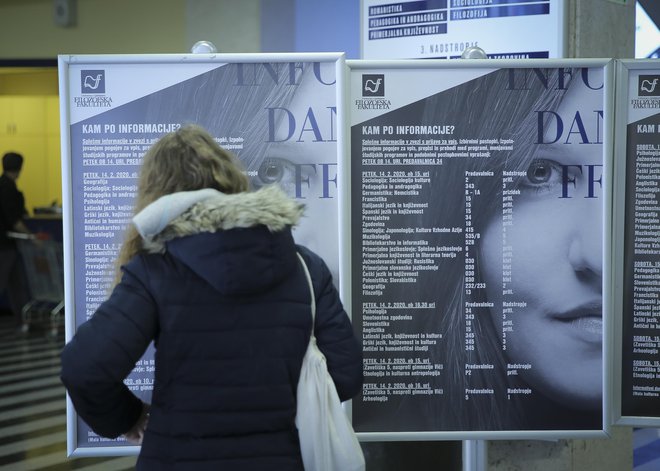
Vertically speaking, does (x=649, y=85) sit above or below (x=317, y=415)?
above

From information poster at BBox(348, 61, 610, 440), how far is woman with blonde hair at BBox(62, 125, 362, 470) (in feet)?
2.76

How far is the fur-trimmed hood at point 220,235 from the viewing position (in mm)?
1801

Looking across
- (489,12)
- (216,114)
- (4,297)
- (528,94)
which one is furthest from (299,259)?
(4,297)

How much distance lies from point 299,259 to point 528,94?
1.12m

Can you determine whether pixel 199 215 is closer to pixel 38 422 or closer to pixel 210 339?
pixel 210 339

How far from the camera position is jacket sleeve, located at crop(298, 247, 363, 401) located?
1989 millimetres

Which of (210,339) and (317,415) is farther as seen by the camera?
(317,415)

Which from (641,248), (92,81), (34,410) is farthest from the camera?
(34,410)

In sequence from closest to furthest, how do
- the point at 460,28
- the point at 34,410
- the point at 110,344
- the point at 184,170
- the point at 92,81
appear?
the point at 110,344
the point at 184,170
the point at 92,81
the point at 460,28
the point at 34,410

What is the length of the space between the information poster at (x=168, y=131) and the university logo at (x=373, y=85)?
0.09 m

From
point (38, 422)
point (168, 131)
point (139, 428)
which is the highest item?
point (168, 131)

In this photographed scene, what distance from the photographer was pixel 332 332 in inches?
78.9

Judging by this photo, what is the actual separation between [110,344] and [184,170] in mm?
413

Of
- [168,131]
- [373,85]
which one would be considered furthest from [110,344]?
[373,85]
